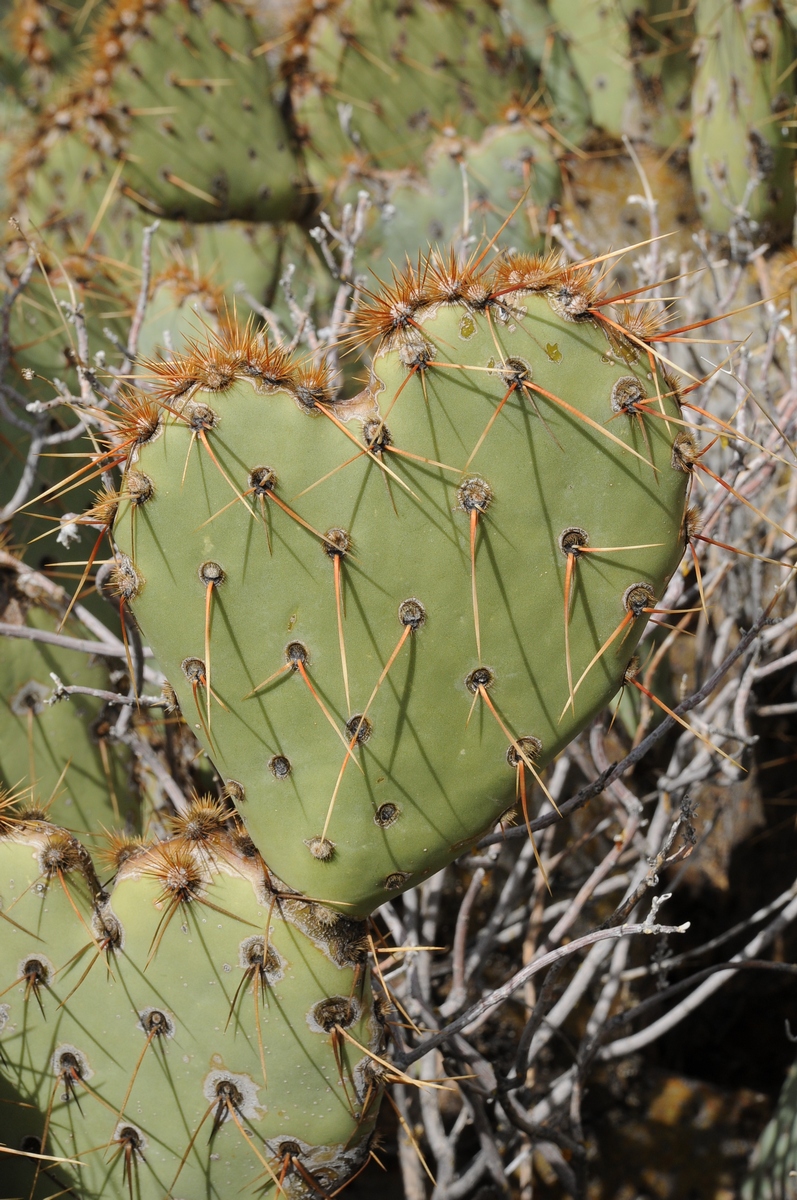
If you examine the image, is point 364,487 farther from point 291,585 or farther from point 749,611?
point 749,611

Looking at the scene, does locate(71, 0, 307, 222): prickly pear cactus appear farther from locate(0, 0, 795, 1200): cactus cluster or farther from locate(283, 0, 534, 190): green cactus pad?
locate(0, 0, 795, 1200): cactus cluster

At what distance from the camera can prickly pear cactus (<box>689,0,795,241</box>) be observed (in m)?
1.91

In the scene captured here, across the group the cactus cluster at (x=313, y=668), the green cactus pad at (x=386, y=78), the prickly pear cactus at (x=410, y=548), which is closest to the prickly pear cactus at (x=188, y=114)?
the green cactus pad at (x=386, y=78)

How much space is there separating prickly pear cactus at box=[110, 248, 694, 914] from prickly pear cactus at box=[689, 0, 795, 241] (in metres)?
1.33

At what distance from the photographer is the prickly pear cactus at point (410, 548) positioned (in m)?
0.82

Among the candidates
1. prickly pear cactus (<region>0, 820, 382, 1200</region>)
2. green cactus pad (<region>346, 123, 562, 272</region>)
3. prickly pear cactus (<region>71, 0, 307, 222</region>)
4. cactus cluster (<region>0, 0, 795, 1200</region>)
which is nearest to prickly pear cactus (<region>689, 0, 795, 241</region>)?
green cactus pad (<region>346, 123, 562, 272</region>)

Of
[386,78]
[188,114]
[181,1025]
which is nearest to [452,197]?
[386,78]

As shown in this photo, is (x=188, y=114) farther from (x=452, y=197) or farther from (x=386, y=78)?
(x=452, y=197)

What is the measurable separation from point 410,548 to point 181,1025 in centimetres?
54

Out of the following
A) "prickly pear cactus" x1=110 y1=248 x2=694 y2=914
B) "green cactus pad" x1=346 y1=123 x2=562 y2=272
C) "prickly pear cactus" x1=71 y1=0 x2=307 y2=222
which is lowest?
"prickly pear cactus" x1=110 y1=248 x2=694 y2=914

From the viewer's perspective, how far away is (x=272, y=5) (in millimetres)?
2164

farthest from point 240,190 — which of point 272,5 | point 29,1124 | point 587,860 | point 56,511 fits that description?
point 29,1124

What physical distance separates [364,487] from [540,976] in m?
1.13

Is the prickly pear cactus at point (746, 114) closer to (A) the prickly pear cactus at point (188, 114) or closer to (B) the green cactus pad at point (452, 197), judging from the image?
(B) the green cactus pad at point (452, 197)
